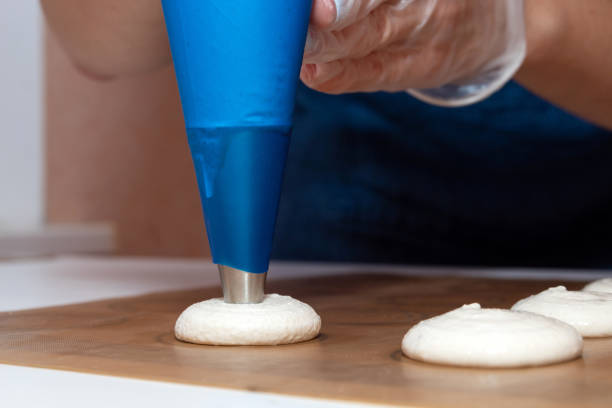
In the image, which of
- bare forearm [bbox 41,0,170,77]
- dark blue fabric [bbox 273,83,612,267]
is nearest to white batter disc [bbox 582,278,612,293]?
bare forearm [bbox 41,0,170,77]

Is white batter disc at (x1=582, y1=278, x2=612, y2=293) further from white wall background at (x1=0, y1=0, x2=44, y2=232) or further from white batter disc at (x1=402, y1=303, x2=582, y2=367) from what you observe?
white wall background at (x1=0, y1=0, x2=44, y2=232)

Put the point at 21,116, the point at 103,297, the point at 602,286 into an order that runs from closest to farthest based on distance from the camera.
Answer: the point at 602,286
the point at 103,297
the point at 21,116

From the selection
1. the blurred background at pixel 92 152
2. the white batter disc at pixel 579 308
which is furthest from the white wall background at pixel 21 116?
the white batter disc at pixel 579 308

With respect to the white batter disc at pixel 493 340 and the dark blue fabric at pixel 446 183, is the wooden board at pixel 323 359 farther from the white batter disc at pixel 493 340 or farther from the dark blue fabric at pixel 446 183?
the dark blue fabric at pixel 446 183

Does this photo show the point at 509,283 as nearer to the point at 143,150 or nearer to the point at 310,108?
the point at 310,108

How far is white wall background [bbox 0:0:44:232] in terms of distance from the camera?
69.8 inches

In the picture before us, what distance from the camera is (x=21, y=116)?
1.82 meters

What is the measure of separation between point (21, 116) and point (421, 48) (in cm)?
129

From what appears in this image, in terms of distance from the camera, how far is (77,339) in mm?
526

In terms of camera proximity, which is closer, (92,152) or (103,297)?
(103,297)

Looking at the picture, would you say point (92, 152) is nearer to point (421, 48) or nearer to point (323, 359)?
point (421, 48)

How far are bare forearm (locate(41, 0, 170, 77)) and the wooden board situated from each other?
389 millimetres

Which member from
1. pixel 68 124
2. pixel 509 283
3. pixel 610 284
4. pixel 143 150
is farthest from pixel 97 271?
pixel 68 124

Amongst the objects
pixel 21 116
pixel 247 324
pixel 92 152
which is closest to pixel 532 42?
pixel 247 324
